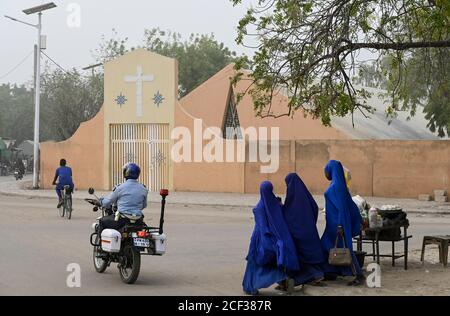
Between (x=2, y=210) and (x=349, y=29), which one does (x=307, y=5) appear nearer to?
(x=349, y=29)

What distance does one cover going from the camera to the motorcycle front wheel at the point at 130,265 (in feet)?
32.6

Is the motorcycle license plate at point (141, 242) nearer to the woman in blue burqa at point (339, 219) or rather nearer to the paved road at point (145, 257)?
the paved road at point (145, 257)

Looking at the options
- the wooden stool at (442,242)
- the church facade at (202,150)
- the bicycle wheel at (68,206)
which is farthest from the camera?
the church facade at (202,150)

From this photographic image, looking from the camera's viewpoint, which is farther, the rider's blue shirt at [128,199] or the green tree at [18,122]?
the green tree at [18,122]

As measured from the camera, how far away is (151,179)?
3269 centimetres

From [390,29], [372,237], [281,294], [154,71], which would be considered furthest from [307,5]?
[154,71]

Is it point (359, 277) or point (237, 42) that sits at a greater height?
point (237, 42)

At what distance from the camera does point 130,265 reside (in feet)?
33.2

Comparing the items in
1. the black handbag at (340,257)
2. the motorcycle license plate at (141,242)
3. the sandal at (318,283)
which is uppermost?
the motorcycle license plate at (141,242)

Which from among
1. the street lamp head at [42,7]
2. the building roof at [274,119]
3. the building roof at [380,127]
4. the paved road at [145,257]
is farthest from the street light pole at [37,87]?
the building roof at [380,127]

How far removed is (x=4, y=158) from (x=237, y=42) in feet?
188

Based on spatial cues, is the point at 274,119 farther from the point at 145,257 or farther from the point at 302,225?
the point at 302,225

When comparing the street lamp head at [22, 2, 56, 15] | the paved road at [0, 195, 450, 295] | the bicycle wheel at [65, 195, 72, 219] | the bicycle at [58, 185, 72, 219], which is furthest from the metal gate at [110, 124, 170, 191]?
the bicycle wheel at [65, 195, 72, 219]

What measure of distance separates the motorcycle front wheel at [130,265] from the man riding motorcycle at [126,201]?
1.47ft
